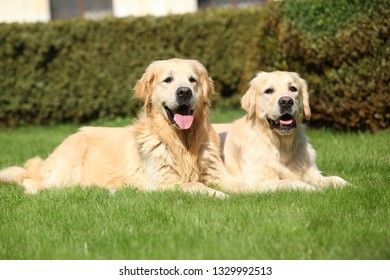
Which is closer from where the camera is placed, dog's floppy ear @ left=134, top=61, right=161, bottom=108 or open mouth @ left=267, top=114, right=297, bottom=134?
open mouth @ left=267, top=114, right=297, bottom=134

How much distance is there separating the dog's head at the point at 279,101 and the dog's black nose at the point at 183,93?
81 cm

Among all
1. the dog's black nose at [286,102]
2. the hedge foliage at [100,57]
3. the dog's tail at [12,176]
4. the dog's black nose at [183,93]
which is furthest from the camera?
the hedge foliage at [100,57]

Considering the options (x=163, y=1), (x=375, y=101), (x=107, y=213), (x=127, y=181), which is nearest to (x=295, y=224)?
(x=107, y=213)

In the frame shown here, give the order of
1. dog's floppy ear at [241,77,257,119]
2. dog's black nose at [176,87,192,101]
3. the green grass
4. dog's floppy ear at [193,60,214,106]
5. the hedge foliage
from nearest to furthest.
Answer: the green grass, dog's black nose at [176,87,192,101], dog's floppy ear at [193,60,214,106], dog's floppy ear at [241,77,257,119], the hedge foliage

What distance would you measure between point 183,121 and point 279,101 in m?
0.94

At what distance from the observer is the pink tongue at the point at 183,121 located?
259 inches

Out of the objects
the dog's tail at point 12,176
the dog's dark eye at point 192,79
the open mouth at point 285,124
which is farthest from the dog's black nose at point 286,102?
the dog's tail at point 12,176

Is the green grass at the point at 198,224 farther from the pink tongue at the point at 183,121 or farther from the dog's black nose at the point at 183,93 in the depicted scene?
the dog's black nose at the point at 183,93

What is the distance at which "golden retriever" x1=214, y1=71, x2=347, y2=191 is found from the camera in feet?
21.7

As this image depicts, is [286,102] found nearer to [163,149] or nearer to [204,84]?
[204,84]

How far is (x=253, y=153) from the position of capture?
6.88 metres

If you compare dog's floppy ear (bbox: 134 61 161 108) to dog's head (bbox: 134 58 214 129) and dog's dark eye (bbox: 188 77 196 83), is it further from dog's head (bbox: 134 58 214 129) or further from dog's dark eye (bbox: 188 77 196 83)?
dog's dark eye (bbox: 188 77 196 83)

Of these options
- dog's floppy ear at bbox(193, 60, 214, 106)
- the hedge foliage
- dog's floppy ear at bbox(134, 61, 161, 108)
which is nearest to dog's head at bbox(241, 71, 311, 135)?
dog's floppy ear at bbox(193, 60, 214, 106)
